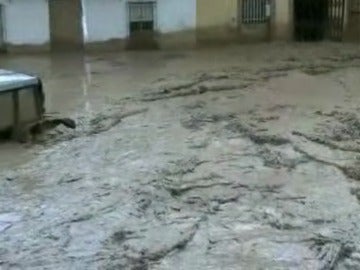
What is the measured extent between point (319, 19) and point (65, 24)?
515 cm

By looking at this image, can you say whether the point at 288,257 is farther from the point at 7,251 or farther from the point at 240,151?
the point at 240,151

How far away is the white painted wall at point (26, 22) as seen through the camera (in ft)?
42.6

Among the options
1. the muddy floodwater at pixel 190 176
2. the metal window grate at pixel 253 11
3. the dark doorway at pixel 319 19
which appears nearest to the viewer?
the muddy floodwater at pixel 190 176

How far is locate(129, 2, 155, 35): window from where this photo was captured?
13.6 metres

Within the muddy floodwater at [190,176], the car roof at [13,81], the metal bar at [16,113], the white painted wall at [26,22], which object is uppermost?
the white painted wall at [26,22]

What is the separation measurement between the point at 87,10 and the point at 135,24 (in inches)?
37.7

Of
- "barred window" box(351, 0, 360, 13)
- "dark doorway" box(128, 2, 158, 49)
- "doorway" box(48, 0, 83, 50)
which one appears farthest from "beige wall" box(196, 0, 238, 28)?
"barred window" box(351, 0, 360, 13)

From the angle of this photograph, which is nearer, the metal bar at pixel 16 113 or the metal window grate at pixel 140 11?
the metal bar at pixel 16 113

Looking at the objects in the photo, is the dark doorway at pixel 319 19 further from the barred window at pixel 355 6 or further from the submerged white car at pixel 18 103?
the submerged white car at pixel 18 103

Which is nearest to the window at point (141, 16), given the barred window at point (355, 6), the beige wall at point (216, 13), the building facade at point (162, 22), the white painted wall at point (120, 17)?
the building facade at point (162, 22)

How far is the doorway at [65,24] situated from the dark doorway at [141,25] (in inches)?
39.1

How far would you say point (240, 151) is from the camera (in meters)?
6.88

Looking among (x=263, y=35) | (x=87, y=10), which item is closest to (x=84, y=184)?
(x=87, y=10)

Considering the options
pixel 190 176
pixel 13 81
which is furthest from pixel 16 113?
pixel 190 176
